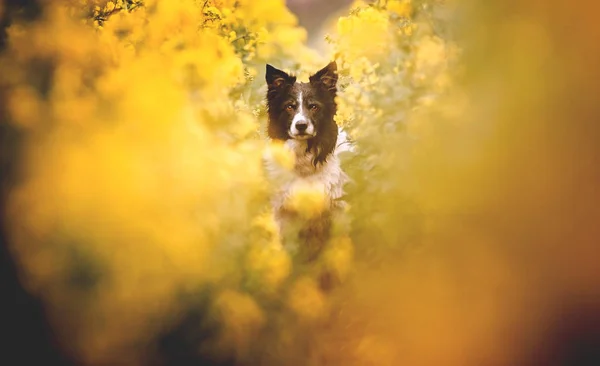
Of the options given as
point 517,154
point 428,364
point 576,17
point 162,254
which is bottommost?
point 428,364

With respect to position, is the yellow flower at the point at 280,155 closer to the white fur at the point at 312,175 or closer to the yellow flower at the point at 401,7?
the white fur at the point at 312,175

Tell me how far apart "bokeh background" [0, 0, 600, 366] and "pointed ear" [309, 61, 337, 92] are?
39 millimetres

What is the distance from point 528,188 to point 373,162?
58 centimetres

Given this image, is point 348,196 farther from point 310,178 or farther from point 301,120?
point 301,120

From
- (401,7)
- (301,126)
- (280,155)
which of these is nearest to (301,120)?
(301,126)

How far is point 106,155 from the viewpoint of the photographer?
1972 millimetres

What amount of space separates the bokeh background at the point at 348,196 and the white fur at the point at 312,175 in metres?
0.04

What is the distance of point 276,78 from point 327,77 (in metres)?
0.18

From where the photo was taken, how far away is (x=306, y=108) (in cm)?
186

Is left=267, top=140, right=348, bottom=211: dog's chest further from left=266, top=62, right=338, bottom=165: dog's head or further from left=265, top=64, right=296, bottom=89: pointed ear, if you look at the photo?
left=265, top=64, right=296, bottom=89: pointed ear

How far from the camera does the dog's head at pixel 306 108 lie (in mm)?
1854

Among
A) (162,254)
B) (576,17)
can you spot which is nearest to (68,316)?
(162,254)

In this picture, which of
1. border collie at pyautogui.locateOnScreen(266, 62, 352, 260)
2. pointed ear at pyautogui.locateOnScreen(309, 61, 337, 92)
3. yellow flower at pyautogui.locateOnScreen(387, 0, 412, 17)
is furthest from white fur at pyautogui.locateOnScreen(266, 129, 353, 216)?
yellow flower at pyautogui.locateOnScreen(387, 0, 412, 17)

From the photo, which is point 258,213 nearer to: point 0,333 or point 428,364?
point 428,364
